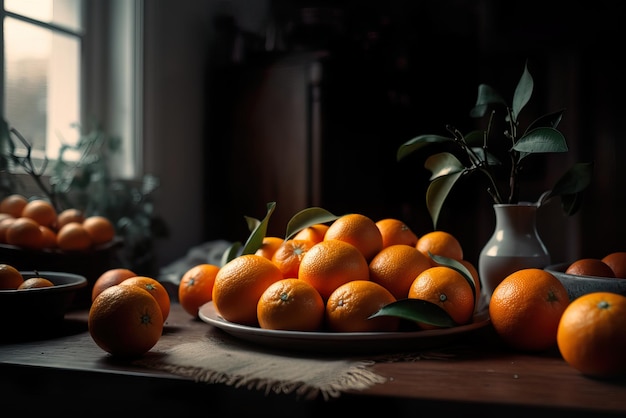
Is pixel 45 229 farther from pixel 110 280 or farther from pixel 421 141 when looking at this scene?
pixel 421 141

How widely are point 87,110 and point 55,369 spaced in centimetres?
177

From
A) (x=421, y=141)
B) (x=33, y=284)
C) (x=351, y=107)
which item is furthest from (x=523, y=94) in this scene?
(x=351, y=107)

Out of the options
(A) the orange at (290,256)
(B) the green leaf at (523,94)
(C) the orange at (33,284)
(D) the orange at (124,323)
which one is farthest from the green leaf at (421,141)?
(C) the orange at (33,284)

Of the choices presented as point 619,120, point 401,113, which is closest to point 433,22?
point 401,113

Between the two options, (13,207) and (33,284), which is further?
(13,207)

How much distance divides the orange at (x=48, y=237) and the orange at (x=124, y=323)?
42 centimetres

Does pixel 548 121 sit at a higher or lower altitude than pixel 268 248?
higher

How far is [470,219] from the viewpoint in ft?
9.66

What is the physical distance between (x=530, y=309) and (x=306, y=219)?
1.12ft

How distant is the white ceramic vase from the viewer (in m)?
0.83

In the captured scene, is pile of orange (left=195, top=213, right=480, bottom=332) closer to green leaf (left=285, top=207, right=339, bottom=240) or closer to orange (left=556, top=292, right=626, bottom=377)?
green leaf (left=285, top=207, right=339, bottom=240)

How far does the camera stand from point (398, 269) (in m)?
0.74

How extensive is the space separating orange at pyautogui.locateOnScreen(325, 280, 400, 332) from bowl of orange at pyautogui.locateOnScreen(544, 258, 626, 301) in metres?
0.23

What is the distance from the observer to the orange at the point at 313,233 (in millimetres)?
863
